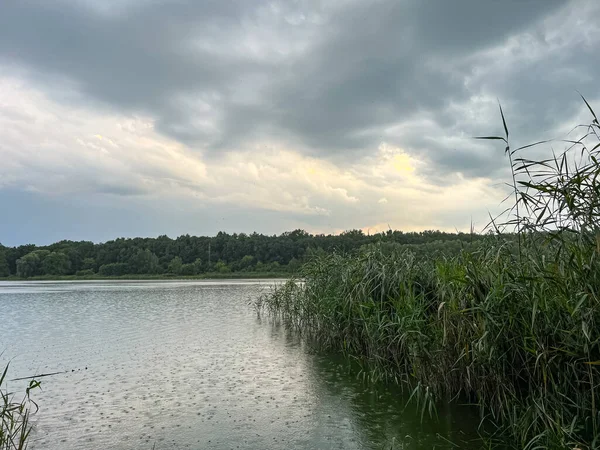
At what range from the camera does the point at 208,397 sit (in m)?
7.54

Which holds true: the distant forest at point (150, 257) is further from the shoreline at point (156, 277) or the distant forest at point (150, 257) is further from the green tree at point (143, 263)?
the shoreline at point (156, 277)

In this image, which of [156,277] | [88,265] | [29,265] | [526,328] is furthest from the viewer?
[88,265]

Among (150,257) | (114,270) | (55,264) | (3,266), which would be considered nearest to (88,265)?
(55,264)

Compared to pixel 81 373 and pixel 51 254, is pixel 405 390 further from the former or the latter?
pixel 51 254

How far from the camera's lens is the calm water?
5648mm

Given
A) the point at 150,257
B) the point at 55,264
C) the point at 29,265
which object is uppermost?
the point at 150,257

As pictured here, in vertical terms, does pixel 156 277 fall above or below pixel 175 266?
below

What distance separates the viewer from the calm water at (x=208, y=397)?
5648mm

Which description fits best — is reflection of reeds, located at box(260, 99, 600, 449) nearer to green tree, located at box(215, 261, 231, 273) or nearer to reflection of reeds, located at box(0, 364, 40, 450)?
reflection of reeds, located at box(0, 364, 40, 450)

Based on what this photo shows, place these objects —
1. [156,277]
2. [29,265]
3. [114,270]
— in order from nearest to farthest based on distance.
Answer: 1. [156,277]
2. [29,265]
3. [114,270]

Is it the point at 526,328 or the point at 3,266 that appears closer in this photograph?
the point at 526,328

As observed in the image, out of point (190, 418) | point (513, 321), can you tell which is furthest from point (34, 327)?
point (513, 321)

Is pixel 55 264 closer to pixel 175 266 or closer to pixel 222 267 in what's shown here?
pixel 175 266

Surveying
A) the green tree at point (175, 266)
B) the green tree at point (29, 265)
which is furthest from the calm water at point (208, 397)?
the green tree at point (29, 265)
